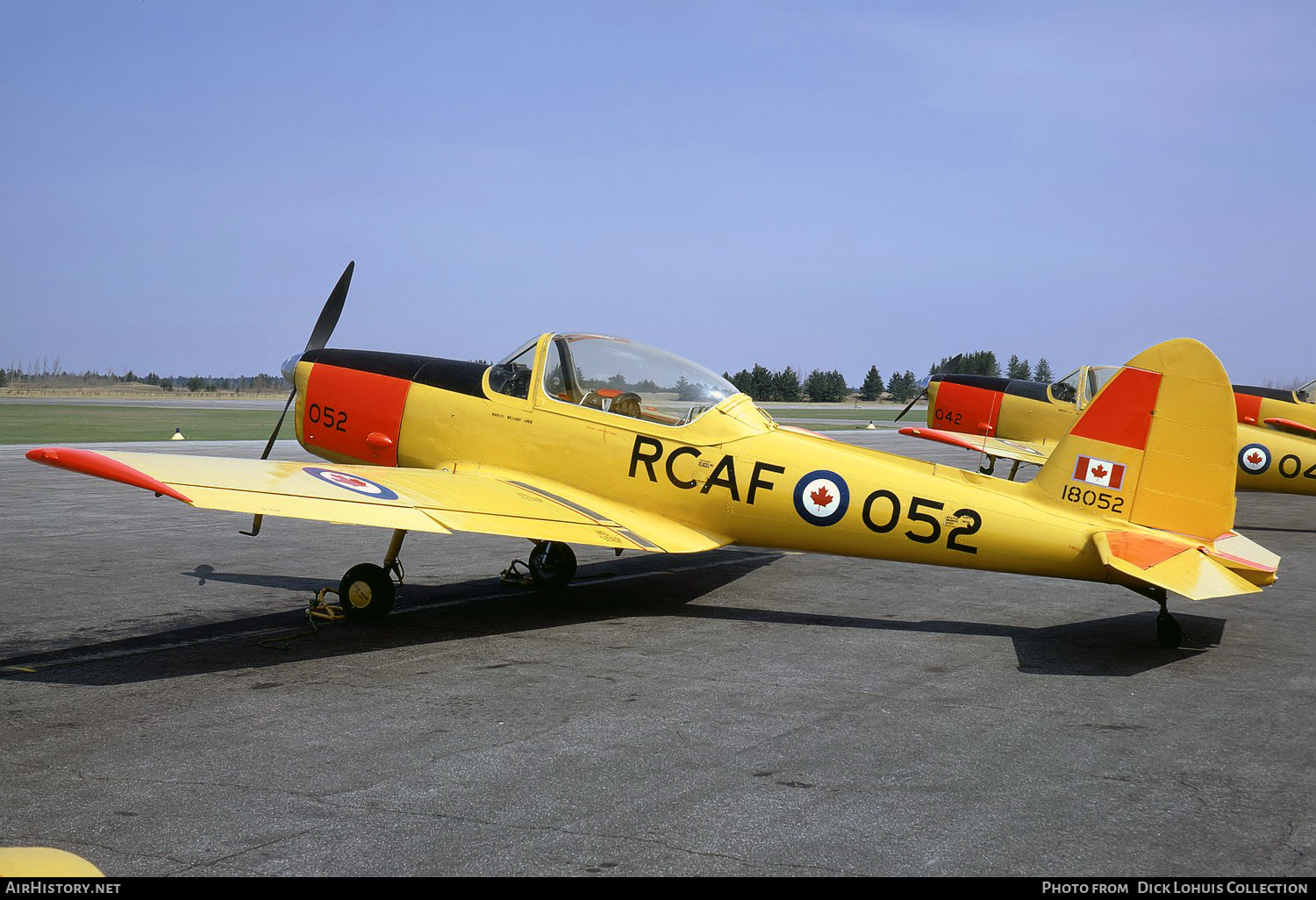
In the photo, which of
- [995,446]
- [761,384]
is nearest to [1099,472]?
[995,446]

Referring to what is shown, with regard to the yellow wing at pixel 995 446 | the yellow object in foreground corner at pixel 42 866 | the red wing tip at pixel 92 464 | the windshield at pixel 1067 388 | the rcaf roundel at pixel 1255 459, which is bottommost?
the yellow object in foreground corner at pixel 42 866

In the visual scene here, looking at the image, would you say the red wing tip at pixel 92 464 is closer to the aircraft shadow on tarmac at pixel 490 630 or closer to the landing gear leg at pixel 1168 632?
the aircraft shadow on tarmac at pixel 490 630

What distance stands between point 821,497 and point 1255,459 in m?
10.7

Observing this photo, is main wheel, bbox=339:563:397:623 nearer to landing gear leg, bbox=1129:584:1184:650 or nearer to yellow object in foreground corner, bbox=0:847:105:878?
landing gear leg, bbox=1129:584:1184:650

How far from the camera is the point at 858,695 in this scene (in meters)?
6.04

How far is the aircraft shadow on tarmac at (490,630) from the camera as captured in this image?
6.53 meters

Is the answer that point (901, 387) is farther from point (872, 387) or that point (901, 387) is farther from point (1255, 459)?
point (1255, 459)

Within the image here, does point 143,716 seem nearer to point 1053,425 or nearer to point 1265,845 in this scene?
point 1265,845

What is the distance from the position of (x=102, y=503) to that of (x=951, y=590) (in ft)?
39.8

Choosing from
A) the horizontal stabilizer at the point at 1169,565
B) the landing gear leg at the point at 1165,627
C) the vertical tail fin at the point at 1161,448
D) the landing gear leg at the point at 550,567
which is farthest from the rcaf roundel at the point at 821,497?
the landing gear leg at the point at 550,567

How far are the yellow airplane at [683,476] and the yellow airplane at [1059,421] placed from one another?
766cm

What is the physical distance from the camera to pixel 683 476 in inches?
335

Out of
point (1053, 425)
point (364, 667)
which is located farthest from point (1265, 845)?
point (1053, 425)

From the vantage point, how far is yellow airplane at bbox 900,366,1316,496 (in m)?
15.4
